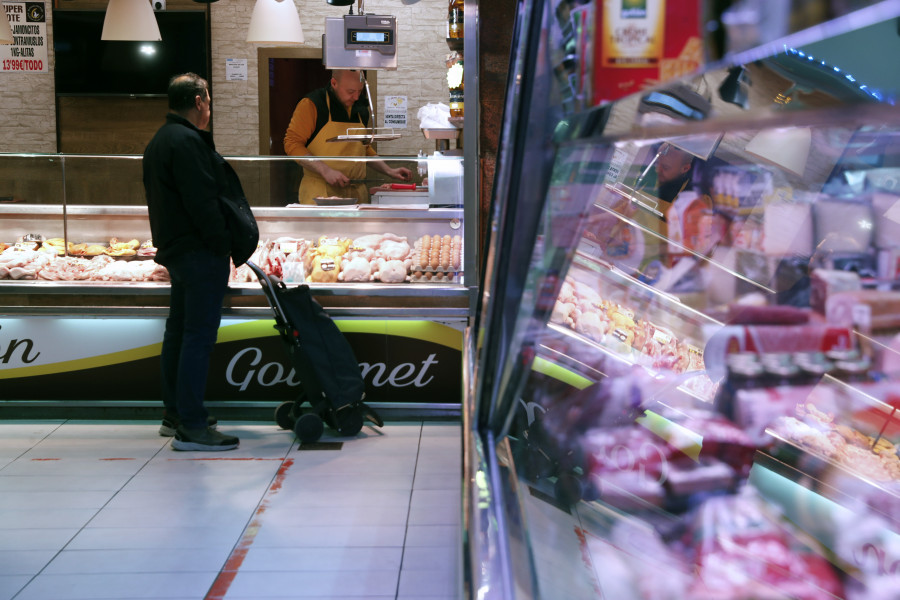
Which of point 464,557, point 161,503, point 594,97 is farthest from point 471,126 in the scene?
point 594,97

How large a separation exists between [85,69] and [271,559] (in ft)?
23.9

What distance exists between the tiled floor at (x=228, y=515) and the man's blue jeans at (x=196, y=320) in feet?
0.85

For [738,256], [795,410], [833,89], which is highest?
[833,89]

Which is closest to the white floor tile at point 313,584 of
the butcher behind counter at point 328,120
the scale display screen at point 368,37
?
the butcher behind counter at point 328,120

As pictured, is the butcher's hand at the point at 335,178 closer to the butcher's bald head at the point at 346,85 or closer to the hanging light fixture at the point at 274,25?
the butcher's bald head at the point at 346,85

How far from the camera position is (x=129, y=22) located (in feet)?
18.6

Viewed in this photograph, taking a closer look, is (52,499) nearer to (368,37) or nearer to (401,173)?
(401,173)

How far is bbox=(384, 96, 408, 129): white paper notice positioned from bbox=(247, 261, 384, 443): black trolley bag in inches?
188

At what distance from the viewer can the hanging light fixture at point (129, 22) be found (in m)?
5.66

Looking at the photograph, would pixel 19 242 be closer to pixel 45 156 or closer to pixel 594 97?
pixel 45 156

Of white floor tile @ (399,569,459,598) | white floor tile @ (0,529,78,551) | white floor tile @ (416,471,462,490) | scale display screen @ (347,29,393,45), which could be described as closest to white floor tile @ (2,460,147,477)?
white floor tile @ (0,529,78,551)

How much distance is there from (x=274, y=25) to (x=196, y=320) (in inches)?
99.8

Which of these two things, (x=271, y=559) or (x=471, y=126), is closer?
(x=271, y=559)

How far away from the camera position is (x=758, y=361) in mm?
1642
